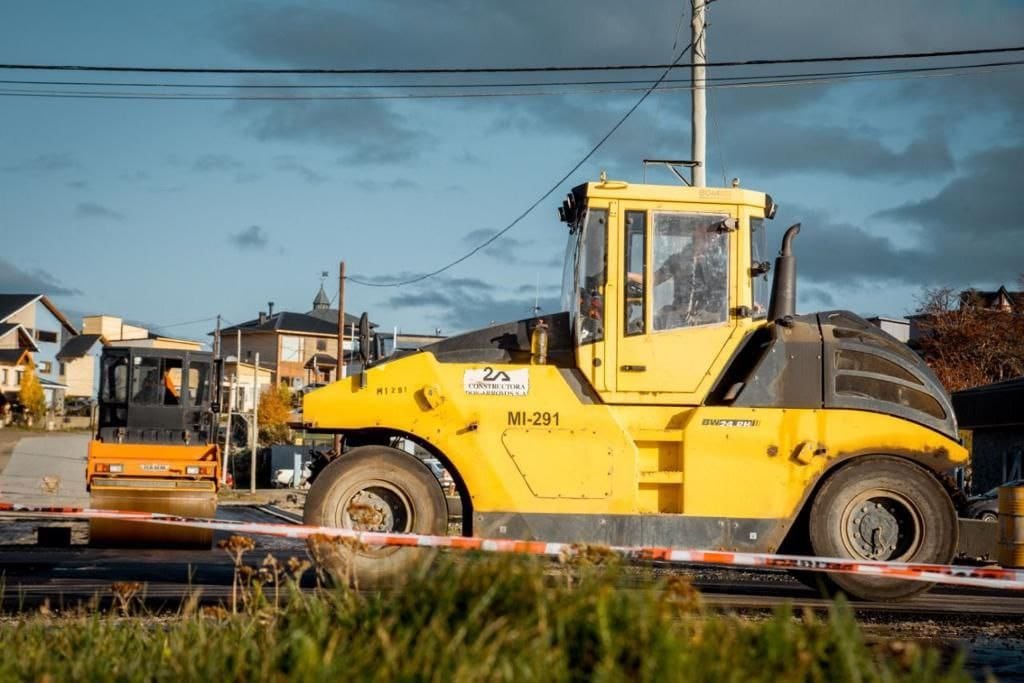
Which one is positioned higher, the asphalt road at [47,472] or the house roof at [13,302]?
the house roof at [13,302]

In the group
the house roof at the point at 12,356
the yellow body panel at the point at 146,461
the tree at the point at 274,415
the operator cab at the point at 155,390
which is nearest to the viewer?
the yellow body panel at the point at 146,461

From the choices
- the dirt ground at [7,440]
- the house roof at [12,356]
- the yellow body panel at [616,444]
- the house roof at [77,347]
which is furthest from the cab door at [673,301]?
the house roof at [77,347]

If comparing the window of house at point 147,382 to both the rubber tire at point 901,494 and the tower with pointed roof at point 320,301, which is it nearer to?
the rubber tire at point 901,494

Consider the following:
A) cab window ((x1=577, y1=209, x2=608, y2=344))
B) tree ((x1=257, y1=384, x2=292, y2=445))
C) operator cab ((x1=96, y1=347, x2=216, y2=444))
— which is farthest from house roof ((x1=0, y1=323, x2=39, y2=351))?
cab window ((x1=577, y1=209, x2=608, y2=344))

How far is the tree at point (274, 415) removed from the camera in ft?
206

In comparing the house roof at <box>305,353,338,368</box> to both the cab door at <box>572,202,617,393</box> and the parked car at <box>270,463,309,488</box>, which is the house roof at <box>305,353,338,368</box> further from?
the cab door at <box>572,202,617,393</box>

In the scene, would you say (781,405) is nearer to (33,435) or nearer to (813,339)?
(813,339)

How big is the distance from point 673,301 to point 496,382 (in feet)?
5.39

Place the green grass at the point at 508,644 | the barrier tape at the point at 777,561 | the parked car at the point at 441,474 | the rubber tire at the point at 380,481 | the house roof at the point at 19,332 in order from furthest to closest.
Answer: the house roof at the point at 19,332
the parked car at the point at 441,474
the rubber tire at the point at 380,481
the barrier tape at the point at 777,561
the green grass at the point at 508,644

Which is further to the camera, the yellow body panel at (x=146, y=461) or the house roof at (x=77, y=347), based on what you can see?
the house roof at (x=77, y=347)

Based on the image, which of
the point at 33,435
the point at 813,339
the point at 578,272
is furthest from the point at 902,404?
the point at 33,435

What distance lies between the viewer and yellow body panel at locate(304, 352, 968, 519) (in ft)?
33.8

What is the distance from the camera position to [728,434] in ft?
34.1

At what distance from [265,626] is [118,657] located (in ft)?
2.11
